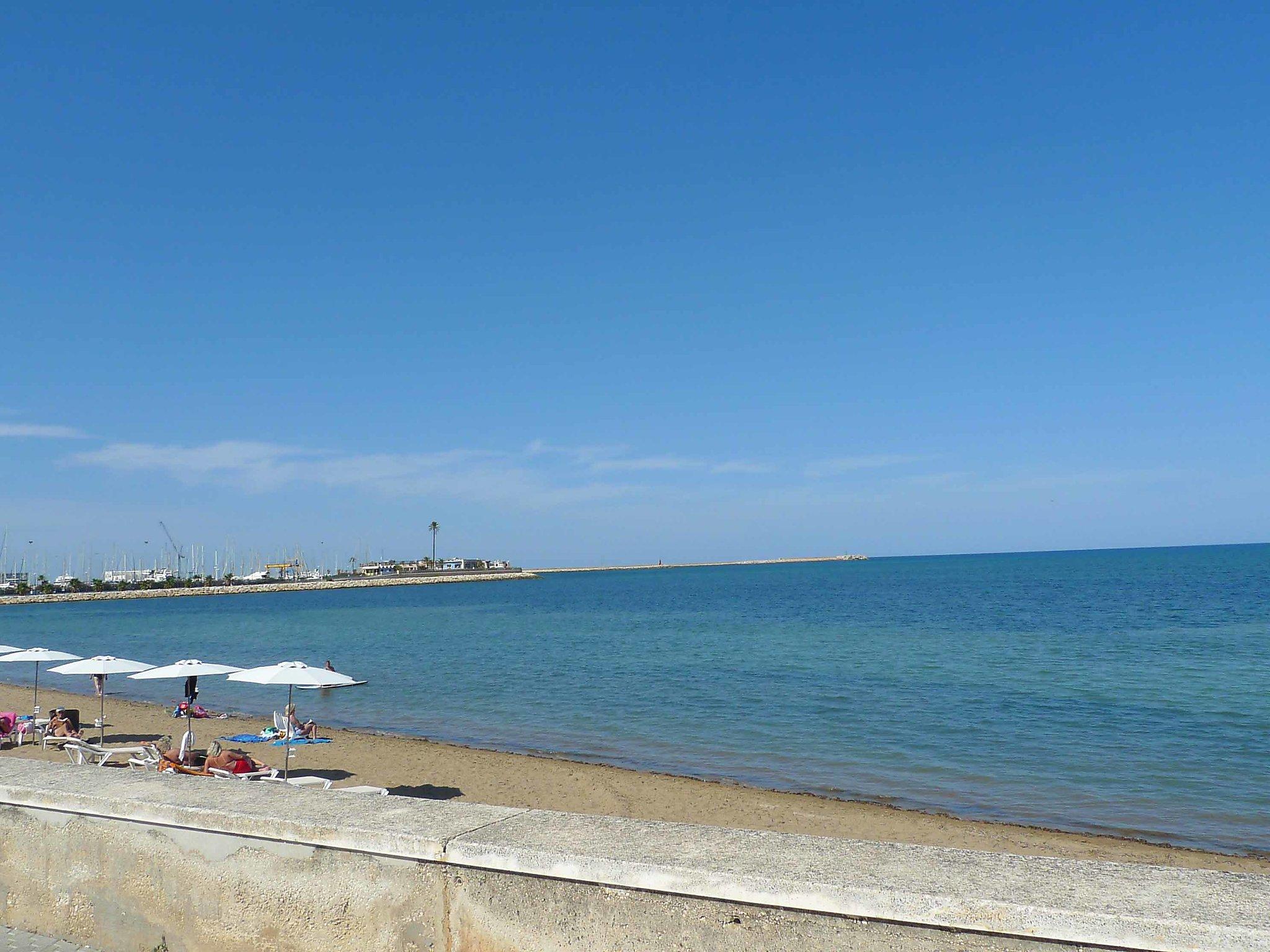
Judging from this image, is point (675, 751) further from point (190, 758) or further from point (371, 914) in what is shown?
point (371, 914)

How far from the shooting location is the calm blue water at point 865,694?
15938 millimetres

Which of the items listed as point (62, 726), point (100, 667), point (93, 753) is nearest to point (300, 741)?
point (93, 753)

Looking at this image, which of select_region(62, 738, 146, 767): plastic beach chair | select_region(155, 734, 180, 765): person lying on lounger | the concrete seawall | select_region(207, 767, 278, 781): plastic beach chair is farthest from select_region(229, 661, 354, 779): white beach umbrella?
the concrete seawall

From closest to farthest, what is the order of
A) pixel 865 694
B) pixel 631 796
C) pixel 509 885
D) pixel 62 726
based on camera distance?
pixel 509 885 < pixel 631 796 < pixel 62 726 < pixel 865 694

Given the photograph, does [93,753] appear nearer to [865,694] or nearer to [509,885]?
[509,885]

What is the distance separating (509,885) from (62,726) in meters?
18.7

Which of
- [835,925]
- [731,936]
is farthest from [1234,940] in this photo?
[731,936]

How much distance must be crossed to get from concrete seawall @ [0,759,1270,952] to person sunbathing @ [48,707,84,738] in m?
16.2

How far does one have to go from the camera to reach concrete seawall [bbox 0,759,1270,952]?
258 cm

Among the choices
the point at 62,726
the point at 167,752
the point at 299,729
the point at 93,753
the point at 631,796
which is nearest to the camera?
the point at 93,753

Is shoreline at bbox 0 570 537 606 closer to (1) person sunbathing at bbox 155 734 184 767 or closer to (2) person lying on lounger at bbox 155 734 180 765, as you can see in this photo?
(2) person lying on lounger at bbox 155 734 180 765

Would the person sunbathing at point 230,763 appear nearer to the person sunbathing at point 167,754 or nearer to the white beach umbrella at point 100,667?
the person sunbathing at point 167,754

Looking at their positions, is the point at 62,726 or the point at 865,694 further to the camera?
the point at 865,694

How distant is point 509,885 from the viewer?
3.09m
